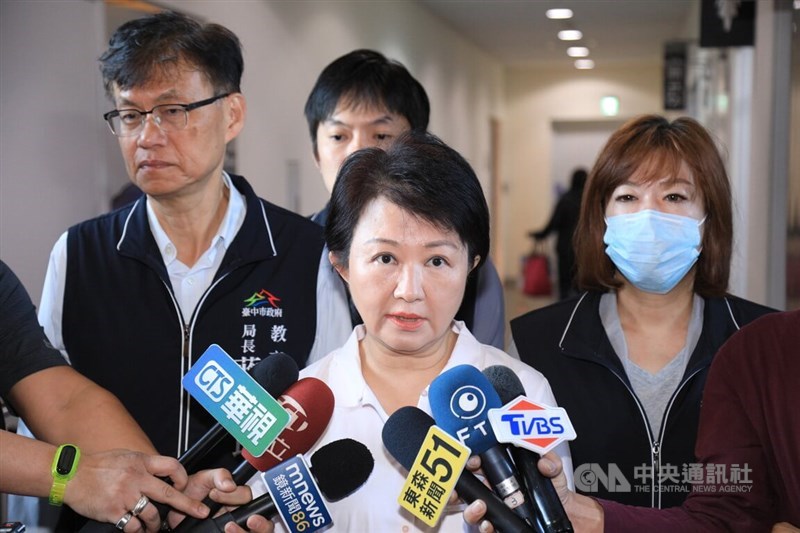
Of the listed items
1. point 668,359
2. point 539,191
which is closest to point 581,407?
point 668,359

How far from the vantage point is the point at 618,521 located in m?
1.63

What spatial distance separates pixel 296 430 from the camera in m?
1.50

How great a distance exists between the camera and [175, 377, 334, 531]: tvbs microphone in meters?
1.41

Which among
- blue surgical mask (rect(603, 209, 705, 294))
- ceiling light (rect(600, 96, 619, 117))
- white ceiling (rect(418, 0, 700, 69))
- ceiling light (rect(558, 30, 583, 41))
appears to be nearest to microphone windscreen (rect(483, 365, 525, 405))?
blue surgical mask (rect(603, 209, 705, 294))

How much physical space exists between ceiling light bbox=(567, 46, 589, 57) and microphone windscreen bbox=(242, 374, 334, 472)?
28.8 feet

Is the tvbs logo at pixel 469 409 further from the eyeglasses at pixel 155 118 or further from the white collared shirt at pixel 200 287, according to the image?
the eyeglasses at pixel 155 118

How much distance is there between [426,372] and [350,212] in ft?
1.12

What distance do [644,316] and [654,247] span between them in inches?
7.7

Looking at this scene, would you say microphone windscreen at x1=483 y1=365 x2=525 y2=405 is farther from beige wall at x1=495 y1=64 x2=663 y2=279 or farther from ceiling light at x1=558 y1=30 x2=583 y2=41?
beige wall at x1=495 y1=64 x2=663 y2=279

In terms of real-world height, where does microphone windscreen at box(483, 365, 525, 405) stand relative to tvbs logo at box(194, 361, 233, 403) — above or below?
below

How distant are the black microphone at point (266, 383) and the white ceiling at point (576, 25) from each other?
4.50m

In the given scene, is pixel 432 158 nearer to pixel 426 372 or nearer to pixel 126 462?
pixel 426 372

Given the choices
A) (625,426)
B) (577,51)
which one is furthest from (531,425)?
(577,51)

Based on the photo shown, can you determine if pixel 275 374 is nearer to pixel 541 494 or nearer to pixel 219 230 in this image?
pixel 541 494
